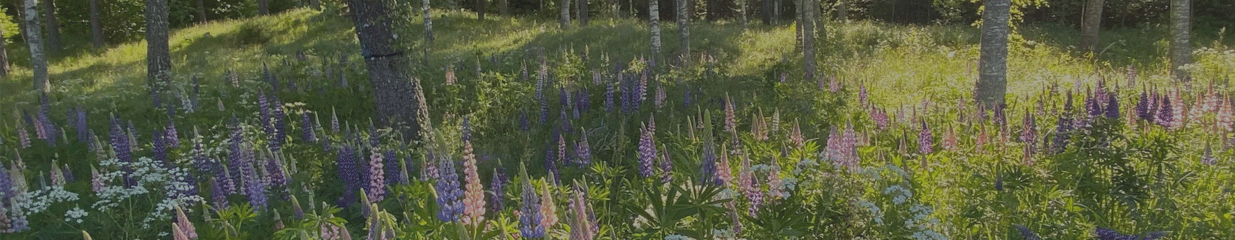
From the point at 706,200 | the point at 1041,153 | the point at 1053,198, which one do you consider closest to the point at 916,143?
the point at 1041,153

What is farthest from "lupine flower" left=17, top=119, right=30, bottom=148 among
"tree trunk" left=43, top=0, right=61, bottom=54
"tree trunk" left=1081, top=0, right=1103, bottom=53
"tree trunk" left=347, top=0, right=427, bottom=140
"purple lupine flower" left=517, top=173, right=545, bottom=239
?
"tree trunk" left=43, top=0, right=61, bottom=54

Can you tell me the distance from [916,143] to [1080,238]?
95.4 inches

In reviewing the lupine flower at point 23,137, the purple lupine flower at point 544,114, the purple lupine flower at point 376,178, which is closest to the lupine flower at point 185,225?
the purple lupine flower at point 376,178

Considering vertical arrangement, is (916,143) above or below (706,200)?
below

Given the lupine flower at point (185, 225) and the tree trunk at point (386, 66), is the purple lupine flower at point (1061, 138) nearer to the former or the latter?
the lupine flower at point (185, 225)

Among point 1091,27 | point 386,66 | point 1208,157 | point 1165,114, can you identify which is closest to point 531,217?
point 1208,157

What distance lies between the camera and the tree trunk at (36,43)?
12539mm

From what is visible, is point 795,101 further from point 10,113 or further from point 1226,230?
point 10,113

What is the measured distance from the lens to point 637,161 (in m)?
5.68

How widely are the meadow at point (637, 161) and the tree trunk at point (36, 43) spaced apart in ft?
4.77

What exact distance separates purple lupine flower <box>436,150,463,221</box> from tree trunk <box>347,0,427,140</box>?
431 centimetres

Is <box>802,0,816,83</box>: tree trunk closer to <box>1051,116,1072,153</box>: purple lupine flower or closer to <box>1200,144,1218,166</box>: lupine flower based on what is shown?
<box>1051,116,1072,153</box>: purple lupine flower

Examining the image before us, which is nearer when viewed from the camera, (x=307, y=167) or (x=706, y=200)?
(x=706, y=200)

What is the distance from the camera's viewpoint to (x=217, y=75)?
1284 cm
